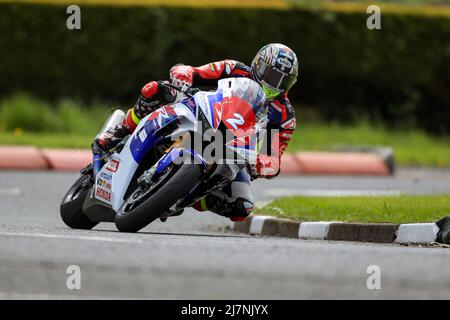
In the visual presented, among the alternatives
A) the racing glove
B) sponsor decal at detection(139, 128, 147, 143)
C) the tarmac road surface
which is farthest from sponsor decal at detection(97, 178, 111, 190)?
the racing glove

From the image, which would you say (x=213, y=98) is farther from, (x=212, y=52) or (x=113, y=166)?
(x=212, y=52)

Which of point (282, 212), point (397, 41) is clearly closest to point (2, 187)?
point (282, 212)

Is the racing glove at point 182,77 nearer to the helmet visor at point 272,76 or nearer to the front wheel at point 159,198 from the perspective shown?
the helmet visor at point 272,76

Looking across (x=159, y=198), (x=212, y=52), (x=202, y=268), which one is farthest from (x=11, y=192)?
(x=212, y=52)

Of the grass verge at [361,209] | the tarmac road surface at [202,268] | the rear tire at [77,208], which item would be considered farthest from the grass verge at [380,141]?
the tarmac road surface at [202,268]

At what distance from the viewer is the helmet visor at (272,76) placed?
30.9 ft

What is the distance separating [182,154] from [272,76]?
1072 mm

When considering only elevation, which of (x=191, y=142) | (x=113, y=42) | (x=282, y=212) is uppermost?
(x=113, y=42)

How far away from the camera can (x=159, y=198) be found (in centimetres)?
877

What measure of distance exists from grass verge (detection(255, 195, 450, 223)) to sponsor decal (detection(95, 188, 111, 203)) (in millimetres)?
2017

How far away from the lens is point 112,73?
21859 millimetres

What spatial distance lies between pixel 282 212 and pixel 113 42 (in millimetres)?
10812

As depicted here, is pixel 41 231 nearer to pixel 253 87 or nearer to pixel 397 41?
pixel 253 87

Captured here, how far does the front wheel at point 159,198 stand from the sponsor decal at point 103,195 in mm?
382
